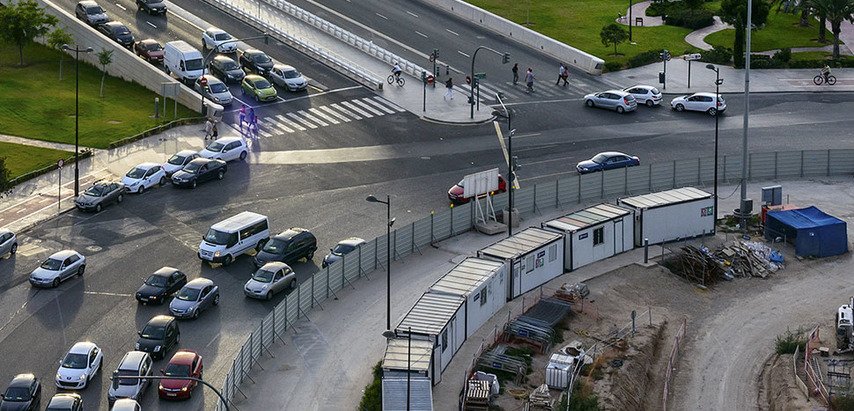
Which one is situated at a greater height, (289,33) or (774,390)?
(289,33)

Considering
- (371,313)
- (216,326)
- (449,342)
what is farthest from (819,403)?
(216,326)

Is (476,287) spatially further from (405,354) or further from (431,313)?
(405,354)

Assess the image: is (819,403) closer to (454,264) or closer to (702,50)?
(454,264)

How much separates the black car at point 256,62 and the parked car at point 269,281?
34415 mm

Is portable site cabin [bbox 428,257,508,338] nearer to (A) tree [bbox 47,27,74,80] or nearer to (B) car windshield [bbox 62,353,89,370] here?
(B) car windshield [bbox 62,353,89,370]

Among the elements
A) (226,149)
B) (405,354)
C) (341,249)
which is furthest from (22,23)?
(405,354)

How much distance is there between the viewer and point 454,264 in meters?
72.3

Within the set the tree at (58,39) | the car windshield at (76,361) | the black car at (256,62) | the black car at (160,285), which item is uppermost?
the tree at (58,39)

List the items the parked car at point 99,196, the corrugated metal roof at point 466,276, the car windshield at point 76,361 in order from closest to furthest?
the car windshield at point 76,361, the corrugated metal roof at point 466,276, the parked car at point 99,196

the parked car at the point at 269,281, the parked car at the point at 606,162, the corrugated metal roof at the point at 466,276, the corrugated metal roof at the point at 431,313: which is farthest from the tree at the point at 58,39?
the corrugated metal roof at the point at 431,313

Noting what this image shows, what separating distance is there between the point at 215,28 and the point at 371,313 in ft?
146

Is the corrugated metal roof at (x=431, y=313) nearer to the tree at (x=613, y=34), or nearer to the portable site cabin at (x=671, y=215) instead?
the portable site cabin at (x=671, y=215)

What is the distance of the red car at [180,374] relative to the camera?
56500 mm

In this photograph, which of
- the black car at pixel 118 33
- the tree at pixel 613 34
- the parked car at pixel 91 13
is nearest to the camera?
the black car at pixel 118 33
